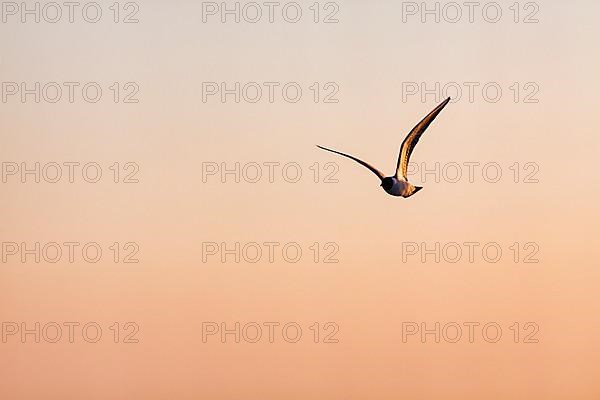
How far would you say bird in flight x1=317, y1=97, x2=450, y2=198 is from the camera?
1.98 metres

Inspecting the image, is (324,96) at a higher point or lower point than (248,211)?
higher

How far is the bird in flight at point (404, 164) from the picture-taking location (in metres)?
1.98

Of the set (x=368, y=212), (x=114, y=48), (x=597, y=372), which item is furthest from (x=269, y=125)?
(x=597, y=372)

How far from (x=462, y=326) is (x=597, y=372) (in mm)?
438

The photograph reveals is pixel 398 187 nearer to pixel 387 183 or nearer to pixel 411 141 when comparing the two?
pixel 387 183

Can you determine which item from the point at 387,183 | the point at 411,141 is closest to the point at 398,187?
the point at 387,183

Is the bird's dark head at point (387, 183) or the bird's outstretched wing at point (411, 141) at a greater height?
the bird's outstretched wing at point (411, 141)

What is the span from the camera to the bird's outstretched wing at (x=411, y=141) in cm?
198

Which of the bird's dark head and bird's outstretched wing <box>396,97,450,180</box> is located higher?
bird's outstretched wing <box>396,97,450,180</box>

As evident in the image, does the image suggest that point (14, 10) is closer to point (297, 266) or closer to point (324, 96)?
point (324, 96)

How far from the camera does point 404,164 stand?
1992mm

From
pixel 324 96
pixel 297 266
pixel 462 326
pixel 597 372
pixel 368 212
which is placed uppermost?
pixel 324 96

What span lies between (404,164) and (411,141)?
0.24 ft

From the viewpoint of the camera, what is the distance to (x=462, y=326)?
6.50ft
